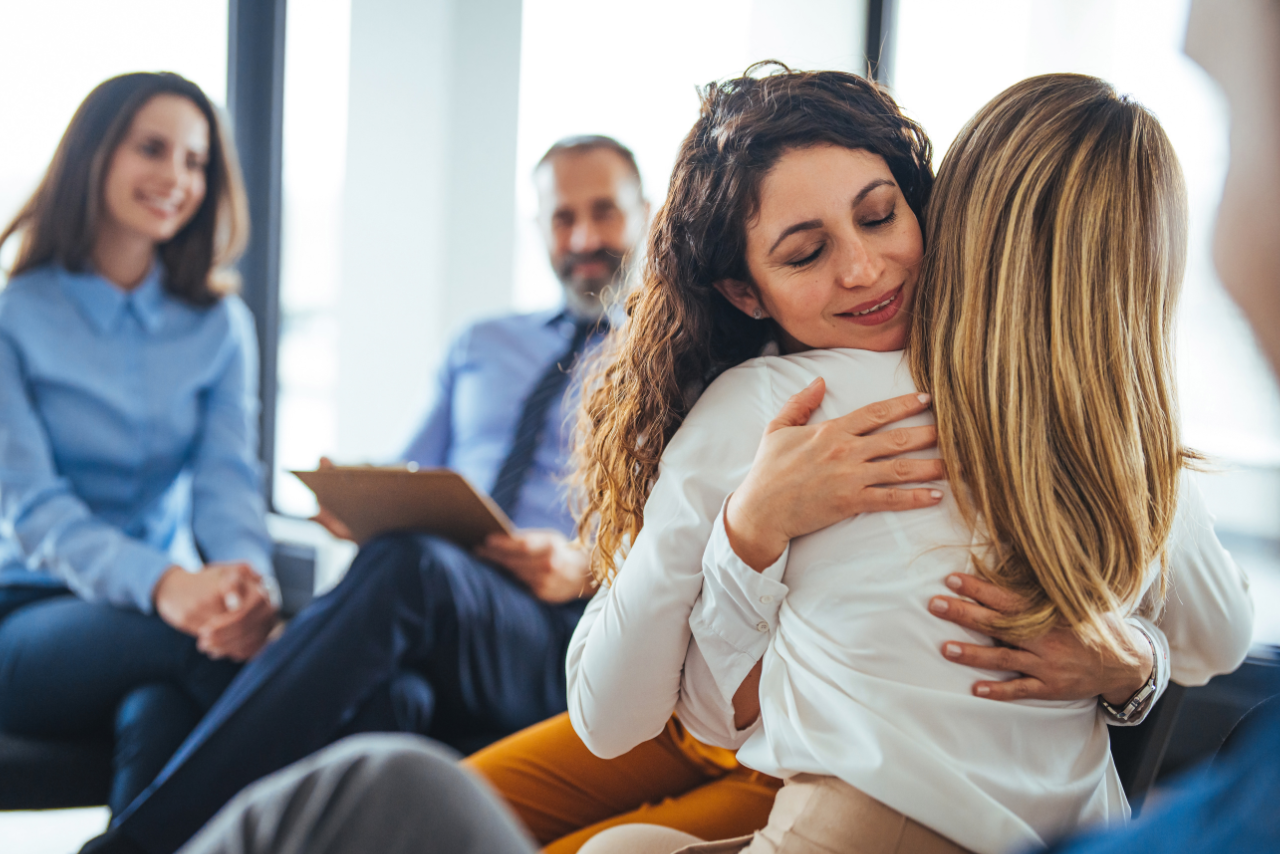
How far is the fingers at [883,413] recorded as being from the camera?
0.74m

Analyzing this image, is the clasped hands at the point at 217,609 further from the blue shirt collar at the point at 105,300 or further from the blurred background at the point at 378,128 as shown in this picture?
the blurred background at the point at 378,128

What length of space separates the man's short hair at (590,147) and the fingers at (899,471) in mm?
1694

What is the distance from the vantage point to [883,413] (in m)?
0.75

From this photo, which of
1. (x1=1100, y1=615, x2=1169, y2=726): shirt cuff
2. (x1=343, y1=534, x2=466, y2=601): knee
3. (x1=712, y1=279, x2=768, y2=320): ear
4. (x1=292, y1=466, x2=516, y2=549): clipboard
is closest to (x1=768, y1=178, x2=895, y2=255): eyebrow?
(x1=712, y1=279, x2=768, y2=320): ear

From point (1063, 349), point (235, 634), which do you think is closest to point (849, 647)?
point (1063, 349)

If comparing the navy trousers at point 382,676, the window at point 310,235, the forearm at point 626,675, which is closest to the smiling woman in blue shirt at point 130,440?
the navy trousers at point 382,676

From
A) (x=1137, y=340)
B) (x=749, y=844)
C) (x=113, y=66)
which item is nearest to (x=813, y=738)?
(x=749, y=844)

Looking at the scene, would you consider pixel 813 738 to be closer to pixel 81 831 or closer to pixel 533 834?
pixel 533 834

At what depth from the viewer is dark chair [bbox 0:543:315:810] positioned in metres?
1.40

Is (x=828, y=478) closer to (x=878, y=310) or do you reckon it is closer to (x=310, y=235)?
(x=878, y=310)

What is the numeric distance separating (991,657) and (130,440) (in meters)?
1.79

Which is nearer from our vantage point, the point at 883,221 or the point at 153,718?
the point at 883,221

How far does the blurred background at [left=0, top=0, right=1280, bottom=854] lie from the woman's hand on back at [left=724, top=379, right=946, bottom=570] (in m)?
1.76

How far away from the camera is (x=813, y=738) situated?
27.5 inches
